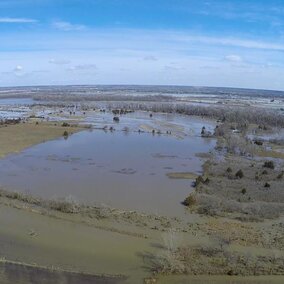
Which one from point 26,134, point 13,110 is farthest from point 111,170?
point 13,110

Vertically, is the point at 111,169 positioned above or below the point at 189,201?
above

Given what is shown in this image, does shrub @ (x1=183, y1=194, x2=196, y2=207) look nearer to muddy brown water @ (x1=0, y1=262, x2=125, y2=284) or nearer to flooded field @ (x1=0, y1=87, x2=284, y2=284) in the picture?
flooded field @ (x1=0, y1=87, x2=284, y2=284)

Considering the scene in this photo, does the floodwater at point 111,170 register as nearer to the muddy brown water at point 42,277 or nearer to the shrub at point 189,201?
the shrub at point 189,201

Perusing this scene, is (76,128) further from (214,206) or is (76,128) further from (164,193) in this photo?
(214,206)

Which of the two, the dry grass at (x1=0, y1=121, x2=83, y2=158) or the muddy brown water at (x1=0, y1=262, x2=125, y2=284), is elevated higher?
the dry grass at (x1=0, y1=121, x2=83, y2=158)

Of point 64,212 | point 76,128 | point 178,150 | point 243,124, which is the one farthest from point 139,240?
point 243,124

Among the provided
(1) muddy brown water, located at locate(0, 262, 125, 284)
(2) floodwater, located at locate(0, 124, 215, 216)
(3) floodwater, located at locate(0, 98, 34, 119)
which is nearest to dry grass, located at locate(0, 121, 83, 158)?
(2) floodwater, located at locate(0, 124, 215, 216)

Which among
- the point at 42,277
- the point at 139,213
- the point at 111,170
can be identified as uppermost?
the point at 111,170

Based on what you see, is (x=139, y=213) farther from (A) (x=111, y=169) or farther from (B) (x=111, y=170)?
(A) (x=111, y=169)
